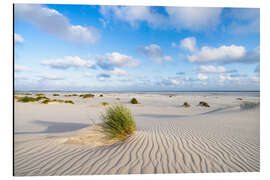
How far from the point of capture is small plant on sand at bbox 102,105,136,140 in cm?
359

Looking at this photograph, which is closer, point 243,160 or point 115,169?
point 115,169

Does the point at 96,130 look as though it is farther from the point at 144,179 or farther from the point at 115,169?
the point at 144,179

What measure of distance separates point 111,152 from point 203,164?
185 centimetres

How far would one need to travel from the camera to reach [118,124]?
370 cm

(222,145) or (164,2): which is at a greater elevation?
(164,2)

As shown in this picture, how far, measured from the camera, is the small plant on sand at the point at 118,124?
11.8 ft

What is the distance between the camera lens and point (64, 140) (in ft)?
11.7

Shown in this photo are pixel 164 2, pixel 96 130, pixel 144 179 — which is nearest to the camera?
pixel 144 179

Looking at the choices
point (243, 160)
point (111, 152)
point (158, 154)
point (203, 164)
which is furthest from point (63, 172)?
point (243, 160)

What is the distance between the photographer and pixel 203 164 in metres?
2.56

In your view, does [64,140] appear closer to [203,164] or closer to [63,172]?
[63,172]

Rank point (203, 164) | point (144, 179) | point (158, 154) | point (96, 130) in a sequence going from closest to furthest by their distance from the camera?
1. point (144, 179)
2. point (203, 164)
3. point (158, 154)
4. point (96, 130)
